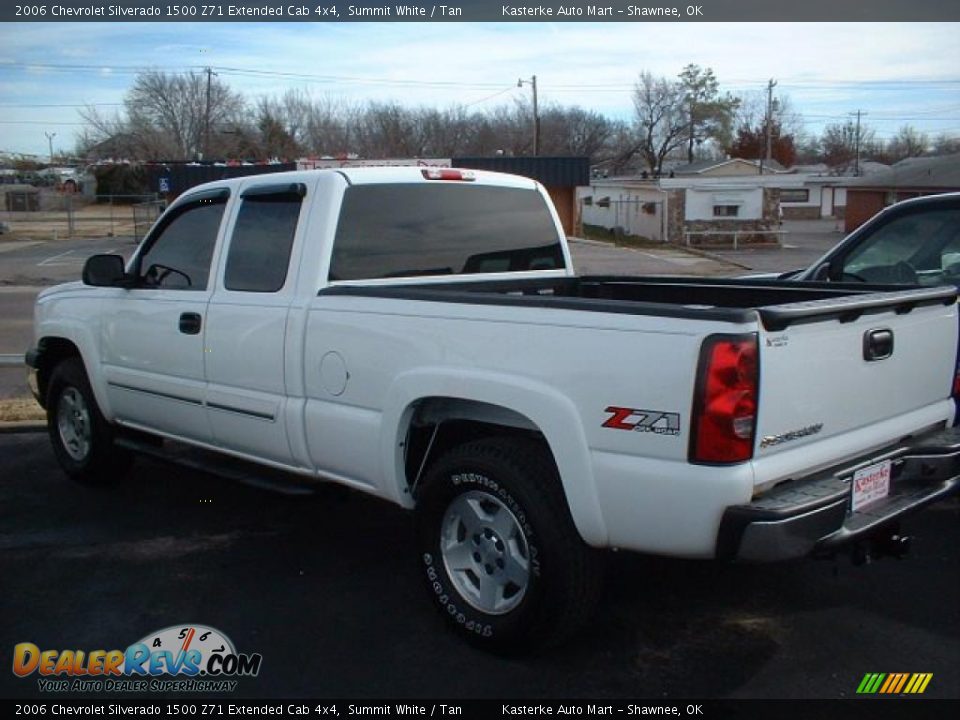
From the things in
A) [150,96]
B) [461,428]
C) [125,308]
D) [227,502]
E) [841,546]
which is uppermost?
[150,96]

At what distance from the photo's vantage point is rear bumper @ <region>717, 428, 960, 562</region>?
313 centimetres

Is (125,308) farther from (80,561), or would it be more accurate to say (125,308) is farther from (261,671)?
(261,671)

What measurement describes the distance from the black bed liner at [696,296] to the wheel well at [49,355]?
2.78 m

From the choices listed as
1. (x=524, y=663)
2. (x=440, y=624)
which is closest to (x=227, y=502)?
(x=440, y=624)

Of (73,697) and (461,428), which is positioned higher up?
(461,428)

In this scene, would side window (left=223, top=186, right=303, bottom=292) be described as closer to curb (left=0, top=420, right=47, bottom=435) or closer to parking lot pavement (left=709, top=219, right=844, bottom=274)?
curb (left=0, top=420, right=47, bottom=435)

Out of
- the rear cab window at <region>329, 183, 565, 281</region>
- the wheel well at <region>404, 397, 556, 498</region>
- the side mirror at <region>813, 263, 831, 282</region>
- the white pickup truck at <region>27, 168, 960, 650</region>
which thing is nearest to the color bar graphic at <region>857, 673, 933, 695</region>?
the white pickup truck at <region>27, 168, 960, 650</region>

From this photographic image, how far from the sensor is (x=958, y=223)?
19.1 feet

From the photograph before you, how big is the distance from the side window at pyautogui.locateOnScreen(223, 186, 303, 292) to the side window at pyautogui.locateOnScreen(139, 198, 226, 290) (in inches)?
A: 10.3

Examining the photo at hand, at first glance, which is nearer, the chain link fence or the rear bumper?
the rear bumper

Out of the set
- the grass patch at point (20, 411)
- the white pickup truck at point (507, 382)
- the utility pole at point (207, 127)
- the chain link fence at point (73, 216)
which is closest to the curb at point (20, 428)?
the grass patch at point (20, 411)

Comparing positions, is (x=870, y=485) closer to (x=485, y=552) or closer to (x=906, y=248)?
(x=485, y=552)

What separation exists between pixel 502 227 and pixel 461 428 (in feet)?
5.42

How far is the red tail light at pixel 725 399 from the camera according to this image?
10.1 feet
